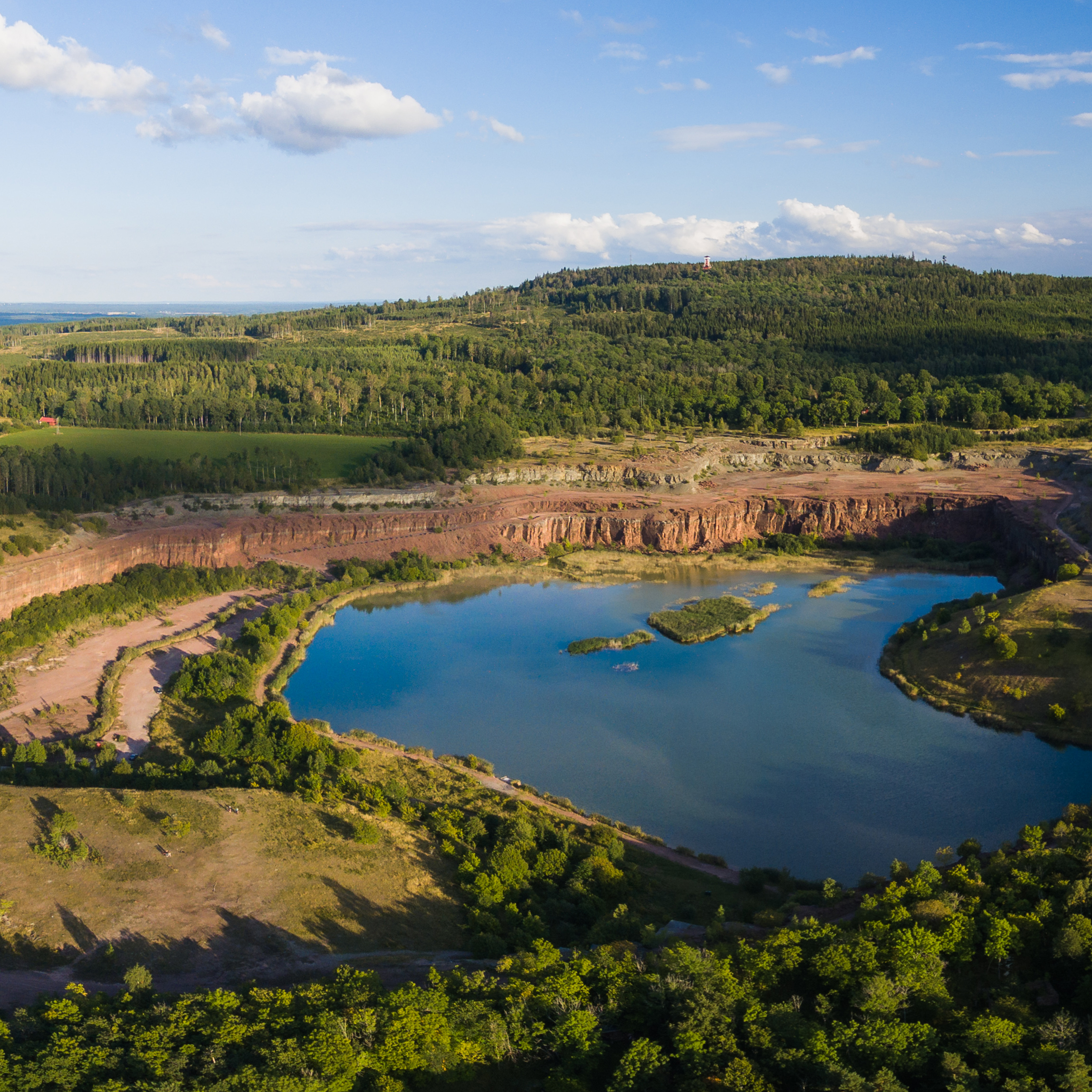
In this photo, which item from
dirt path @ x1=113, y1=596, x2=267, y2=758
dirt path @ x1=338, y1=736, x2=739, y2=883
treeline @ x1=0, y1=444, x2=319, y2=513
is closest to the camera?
dirt path @ x1=338, y1=736, x2=739, y2=883

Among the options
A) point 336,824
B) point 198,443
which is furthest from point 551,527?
point 336,824

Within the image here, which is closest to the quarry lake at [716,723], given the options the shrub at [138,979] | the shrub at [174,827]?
the shrub at [174,827]

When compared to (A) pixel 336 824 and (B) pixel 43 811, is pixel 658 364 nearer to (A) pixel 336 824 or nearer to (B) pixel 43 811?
(A) pixel 336 824

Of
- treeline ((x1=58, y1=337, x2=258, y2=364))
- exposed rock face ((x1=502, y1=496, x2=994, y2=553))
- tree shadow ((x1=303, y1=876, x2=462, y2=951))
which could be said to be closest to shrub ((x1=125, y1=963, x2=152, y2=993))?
tree shadow ((x1=303, y1=876, x2=462, y2=951))

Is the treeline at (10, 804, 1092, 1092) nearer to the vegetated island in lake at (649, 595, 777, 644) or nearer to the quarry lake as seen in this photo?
the quarry lake

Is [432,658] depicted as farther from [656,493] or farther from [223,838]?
[656,493]

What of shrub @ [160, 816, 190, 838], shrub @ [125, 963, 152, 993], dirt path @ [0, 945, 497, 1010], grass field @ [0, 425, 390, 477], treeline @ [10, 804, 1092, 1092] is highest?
grass field @ [0, 425, 390, 477]
